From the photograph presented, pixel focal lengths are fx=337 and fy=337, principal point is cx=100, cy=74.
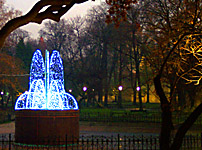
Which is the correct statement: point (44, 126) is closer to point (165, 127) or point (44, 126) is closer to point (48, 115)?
point (48, 115)

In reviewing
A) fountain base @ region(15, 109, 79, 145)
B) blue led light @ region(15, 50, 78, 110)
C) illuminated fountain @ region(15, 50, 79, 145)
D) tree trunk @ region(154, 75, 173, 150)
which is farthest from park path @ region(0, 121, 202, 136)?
tree trunk @ region(154, 75, 173, 150)

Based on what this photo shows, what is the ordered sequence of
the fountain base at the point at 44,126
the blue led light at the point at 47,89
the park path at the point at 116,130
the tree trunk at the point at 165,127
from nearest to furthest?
the tree trunk at the point at 165,127 < the fountain base at the point at 44,126 < the blue led light at the point at 47,89 < the park path at the point at 116,130

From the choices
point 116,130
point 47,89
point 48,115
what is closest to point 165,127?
point 48,115

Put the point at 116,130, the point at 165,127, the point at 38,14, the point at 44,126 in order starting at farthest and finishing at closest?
the point at 116,130 → the point at 44,126 → the point at 38,14 → the point at 165,127

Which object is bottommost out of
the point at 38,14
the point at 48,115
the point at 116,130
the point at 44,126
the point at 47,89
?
the point at 116,130

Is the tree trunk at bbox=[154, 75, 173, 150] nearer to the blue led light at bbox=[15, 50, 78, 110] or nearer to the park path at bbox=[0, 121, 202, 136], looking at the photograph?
the blue led light at bbox=[15, 50, 78, 110]

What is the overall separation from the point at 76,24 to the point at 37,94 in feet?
136

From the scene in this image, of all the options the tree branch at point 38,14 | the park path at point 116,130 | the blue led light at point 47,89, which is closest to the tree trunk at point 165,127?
the tree branch at point 38,14

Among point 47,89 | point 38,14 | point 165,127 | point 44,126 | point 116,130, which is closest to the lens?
point 165,127

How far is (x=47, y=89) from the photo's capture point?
54.6ft

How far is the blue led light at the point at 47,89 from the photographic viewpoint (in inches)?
642

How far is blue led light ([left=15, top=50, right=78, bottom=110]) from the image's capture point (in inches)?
642

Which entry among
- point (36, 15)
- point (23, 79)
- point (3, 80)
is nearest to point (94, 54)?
point (23, 79)

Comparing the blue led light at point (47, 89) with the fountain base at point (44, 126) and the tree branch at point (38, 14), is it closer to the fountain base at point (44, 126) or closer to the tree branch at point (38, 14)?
the fountain base at point (44, 126)
